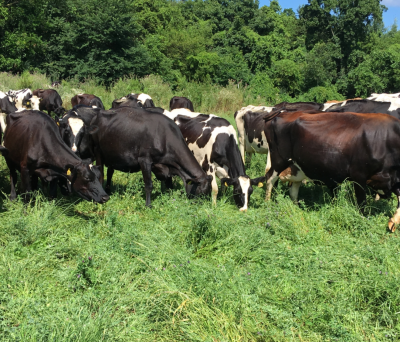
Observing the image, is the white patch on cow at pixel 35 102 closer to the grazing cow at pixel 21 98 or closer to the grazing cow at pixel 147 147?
the grazing cow at pixel 21 98

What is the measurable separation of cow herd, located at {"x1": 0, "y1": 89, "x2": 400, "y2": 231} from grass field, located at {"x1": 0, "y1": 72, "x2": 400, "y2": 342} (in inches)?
20.9

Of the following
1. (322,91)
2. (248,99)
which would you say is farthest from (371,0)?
(248,99)

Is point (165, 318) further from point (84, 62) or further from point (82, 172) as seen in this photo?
point (84, 62)

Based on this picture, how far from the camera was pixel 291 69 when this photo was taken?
112 feet

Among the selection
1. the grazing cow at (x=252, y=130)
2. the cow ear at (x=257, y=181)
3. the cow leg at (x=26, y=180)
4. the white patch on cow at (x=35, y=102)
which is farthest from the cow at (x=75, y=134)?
the white patch on cow at (x=35, y=102)

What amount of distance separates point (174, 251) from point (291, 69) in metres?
31.9

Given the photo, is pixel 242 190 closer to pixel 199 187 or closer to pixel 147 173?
pixel 199 187

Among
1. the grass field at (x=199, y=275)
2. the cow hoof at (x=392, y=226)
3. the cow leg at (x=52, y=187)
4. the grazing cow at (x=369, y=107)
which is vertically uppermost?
the grazing cow at (x=369, y=107)

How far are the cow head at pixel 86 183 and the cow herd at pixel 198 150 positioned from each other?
0.6 inches

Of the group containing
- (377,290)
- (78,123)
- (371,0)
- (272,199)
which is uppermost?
(371,0)

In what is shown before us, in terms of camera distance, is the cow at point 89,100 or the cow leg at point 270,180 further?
the cow at point 89,100

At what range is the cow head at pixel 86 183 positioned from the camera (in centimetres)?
641

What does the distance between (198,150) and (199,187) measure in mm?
1421

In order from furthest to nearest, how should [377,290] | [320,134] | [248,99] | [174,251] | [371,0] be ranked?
[371,0] → [248,99] → [320,134] → [174,251] → [377,290]
